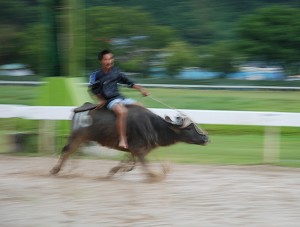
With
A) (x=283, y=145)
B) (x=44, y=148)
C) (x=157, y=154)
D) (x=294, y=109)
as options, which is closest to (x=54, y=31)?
(x=44, y=148)

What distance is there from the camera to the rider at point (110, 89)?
8.91m

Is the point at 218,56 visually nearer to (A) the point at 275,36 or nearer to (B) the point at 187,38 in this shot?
(B) the point at 187,38

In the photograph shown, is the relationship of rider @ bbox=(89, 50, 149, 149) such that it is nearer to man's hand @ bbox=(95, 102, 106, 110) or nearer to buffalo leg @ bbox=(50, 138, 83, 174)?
man's hand @ bbox=(95, 102, 106, 110)

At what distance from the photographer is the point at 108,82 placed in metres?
8.99

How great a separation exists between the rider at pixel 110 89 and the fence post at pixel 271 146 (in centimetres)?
300

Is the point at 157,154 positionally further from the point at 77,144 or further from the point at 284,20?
the point at 284,20

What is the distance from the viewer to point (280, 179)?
29.7 feet

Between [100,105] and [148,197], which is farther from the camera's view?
[100,105]

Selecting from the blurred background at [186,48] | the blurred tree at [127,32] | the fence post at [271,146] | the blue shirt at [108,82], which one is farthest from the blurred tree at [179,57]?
the blue shirt at [108,82]

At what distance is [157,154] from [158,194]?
3.83 m

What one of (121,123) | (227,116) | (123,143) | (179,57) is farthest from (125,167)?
(179,57)

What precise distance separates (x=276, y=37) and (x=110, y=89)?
8893mm

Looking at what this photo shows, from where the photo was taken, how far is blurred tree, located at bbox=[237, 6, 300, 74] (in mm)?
16750

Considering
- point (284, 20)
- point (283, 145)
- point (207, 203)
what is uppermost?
point (284, 20)
